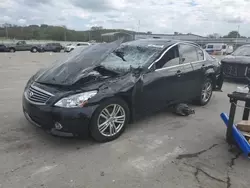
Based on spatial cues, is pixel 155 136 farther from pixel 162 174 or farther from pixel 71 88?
pixel 71 88

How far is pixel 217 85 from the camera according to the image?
243 inches

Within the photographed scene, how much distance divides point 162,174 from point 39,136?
81.3 inches

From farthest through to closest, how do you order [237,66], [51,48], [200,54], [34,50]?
1. [51,48]
2. [34,50]
3. [237,66]
4. [200,54]

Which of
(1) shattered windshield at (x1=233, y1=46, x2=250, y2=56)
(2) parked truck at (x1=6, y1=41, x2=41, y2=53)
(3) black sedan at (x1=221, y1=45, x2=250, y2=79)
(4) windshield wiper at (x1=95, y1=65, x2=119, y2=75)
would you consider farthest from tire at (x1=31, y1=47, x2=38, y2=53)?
(4) windshield wiper at (x1=95, y1=65, x2=119, y2=75)

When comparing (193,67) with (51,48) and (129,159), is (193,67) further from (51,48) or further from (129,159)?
(51,48)

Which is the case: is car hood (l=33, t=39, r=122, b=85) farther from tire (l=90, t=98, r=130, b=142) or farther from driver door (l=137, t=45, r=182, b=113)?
driver door (l=137, t=45, r=182, b=113)

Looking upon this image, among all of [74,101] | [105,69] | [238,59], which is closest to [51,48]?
[238,59]

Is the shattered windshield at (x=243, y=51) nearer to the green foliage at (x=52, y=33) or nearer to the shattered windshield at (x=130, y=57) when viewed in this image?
the shattered windshield at (x=130, y=57)

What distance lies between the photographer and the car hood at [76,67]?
354 centimetres

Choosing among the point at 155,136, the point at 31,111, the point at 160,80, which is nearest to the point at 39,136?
the point at 31,111

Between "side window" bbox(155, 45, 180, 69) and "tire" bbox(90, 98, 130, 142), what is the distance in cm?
108

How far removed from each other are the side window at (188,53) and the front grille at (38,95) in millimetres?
2861

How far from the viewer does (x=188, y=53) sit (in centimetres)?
512

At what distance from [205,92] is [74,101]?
374 cm
